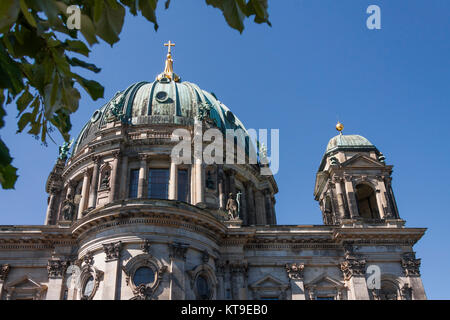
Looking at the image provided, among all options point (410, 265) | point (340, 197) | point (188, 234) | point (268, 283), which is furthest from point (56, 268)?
point (410, 265)

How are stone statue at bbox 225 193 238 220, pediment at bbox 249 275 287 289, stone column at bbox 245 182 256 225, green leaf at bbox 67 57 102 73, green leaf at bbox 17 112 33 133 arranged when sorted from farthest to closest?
stone column at bbox 245 182 256 225
stone statue at bbox 225 193 238 220
pediment at bbox 249 275 287 289
green leaf at bbox 17 112 33 133
green leaf at bbox 67 57 102 73

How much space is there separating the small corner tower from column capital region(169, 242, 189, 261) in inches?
458

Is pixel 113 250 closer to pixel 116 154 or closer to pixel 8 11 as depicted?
pixel 116 154

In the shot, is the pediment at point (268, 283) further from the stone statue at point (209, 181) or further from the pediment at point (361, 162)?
the pediment at point (361, 162)

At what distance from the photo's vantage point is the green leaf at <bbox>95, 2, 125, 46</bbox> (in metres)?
3.21

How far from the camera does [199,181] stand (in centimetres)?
3228

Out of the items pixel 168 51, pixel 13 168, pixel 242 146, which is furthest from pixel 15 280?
pixel 168 51

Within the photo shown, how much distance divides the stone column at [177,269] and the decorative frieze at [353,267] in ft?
35.1

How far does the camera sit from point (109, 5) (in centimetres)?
321

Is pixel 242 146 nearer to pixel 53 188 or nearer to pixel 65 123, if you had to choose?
pixel 53 188

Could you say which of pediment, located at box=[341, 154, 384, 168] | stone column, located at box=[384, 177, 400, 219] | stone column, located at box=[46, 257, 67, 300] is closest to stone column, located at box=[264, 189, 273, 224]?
pediment, located at box=[341, 154, 384, 168]

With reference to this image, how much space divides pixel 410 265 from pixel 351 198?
5.97 m

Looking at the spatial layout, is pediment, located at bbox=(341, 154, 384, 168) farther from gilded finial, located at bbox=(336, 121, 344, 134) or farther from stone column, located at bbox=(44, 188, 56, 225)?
stone column, located at bbox=(44, 188, 56, 225)
